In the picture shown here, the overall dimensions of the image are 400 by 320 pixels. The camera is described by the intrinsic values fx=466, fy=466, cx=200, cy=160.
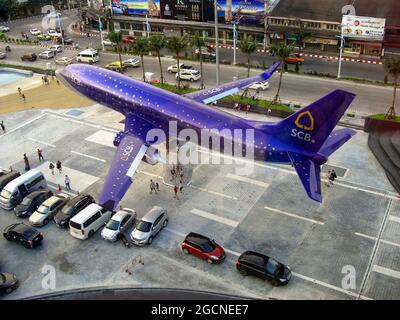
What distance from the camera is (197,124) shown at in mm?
50344

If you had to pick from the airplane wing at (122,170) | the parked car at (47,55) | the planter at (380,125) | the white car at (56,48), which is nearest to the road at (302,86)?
the parked car at (47,55)

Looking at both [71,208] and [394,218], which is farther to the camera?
[71,208]

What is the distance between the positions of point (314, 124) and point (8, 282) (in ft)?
99.7

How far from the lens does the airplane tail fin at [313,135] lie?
4031cm

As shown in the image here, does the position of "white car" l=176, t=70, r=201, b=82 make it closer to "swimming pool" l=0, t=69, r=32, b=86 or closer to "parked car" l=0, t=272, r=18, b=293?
"swimming pool" l=0, t=69, r=32, b=86

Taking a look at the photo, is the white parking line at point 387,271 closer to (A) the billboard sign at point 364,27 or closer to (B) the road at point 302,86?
(B) the road at point 302,86

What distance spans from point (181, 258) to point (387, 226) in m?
21.0

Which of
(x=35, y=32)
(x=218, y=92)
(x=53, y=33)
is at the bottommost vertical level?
(x=53, y=33)

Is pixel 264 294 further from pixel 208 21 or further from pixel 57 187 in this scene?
pixel 208 21

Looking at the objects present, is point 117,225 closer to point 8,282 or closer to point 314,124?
point 8,282

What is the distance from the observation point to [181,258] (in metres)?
43.9

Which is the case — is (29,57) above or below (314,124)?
below

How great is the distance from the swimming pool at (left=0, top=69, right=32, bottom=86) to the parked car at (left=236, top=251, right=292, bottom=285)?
69.0m

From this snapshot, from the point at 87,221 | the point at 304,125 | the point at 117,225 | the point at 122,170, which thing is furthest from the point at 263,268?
the point at 87,221
